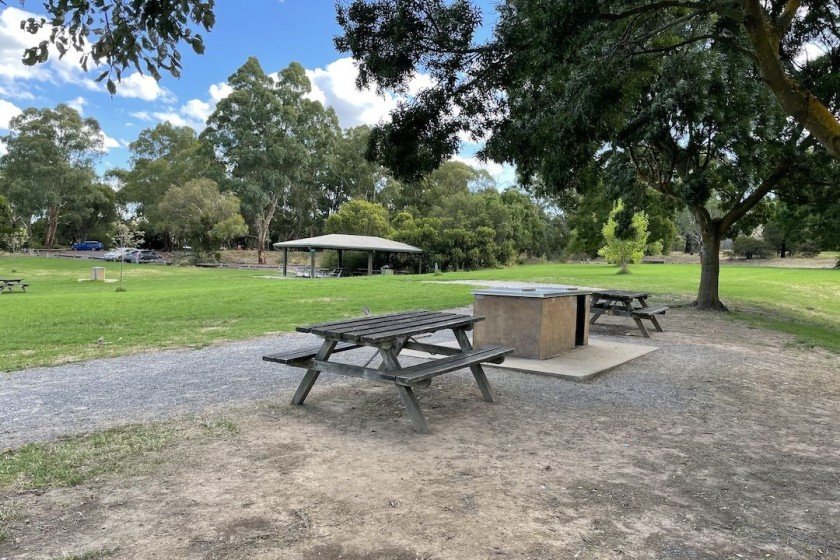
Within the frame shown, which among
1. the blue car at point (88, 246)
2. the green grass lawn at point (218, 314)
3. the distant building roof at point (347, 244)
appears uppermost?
the distant building roof at point (347, 244)

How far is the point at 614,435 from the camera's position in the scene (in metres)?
4.52

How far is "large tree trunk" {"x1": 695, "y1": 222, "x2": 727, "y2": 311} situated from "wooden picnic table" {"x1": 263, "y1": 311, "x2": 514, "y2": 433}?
12.2 meters

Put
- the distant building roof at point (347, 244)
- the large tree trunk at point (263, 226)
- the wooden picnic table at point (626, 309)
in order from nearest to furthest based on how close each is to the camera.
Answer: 1. the wooden picnic table at point (626, 309)
2. the distant building roof at point (347, 244)
3. the large tree trunk at point (263, 226)

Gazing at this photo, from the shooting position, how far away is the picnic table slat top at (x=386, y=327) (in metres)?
4.43

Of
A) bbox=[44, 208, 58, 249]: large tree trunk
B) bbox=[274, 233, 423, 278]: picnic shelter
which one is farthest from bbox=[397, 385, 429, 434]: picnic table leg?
bbox=[44, 208, 58, 249]: large tree trunk

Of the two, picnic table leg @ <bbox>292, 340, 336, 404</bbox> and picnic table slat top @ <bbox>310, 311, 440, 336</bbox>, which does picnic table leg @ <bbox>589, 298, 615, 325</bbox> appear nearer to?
picnic table slat top @ <bbox>310, 311, 440, 336</bbox>

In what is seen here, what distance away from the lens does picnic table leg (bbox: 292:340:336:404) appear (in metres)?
4.85

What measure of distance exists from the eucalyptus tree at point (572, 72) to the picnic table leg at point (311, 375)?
11.8 ft

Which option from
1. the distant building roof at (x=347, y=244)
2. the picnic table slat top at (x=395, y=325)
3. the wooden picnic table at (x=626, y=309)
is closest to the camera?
the picnic table slat top at (x=395, y=325)

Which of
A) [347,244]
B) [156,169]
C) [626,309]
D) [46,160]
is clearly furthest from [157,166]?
[626,309]

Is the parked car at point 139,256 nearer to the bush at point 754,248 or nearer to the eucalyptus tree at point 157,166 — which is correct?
the eucalyptus tree at point 157,166

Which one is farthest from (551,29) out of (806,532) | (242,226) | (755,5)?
(242,226)

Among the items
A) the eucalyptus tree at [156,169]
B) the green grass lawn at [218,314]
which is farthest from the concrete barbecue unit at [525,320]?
the eucalyptus tree at [156,169]

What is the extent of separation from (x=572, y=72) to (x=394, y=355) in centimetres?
471
